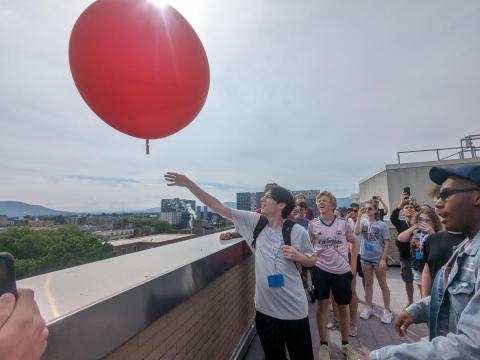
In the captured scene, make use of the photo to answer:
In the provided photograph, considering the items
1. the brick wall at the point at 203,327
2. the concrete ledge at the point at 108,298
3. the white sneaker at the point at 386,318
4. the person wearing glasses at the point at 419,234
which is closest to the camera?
the concrete ledge at the point at 108,298

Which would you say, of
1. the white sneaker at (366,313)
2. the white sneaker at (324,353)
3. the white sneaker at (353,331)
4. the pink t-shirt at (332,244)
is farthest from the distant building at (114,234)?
the white sneaker at (366,313)

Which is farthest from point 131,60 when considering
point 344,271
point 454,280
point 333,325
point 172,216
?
point 172,216

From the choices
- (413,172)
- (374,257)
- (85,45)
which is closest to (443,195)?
(85,45)

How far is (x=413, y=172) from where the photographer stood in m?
12.1

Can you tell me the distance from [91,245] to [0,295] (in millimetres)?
5007

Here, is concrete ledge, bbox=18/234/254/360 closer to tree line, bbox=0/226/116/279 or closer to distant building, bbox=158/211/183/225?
tree line, bbox=0/226/116/279

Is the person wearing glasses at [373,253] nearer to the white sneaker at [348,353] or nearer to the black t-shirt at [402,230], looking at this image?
the black t-shirt at [402,230]

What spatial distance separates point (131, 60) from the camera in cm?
176

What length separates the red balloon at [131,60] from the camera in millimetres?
1743

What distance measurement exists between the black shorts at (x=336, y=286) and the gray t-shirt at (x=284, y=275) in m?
1.27

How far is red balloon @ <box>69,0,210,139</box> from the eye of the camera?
1743 mm

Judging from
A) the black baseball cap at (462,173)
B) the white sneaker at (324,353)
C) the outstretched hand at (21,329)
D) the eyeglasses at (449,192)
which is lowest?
the white sneaker at (324,353)

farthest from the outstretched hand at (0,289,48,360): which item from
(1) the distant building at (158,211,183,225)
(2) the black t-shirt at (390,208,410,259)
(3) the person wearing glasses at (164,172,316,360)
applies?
(1) the distant building at (158,211,183,225)

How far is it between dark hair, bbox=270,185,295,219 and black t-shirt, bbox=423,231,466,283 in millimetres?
1556
